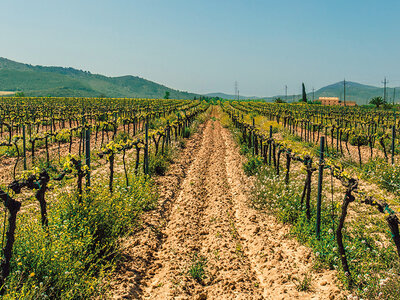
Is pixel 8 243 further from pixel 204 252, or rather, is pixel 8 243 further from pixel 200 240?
pixel 200 240

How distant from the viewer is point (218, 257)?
211 inches

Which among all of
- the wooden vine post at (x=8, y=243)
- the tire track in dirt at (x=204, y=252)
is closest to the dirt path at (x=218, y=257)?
the tire track in dirt at (x=204, y=252)

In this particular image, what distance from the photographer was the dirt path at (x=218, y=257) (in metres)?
4.43

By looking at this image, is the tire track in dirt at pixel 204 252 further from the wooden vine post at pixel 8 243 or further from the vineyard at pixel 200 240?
the wooden vine post at pixel 8 243

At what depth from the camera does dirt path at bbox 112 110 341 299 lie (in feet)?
14.5

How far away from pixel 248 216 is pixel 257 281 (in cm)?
238

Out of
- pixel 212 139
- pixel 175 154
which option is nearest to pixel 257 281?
pixel 175 154

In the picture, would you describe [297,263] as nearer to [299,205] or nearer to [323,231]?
[323,231]

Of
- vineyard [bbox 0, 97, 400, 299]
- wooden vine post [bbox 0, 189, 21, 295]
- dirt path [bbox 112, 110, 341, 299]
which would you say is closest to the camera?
wooden vine post [bbox 0, 189, 21, 295]

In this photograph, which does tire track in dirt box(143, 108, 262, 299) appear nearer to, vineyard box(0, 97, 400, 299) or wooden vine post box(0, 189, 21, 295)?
vineyard box(0, 97, 400, 299)

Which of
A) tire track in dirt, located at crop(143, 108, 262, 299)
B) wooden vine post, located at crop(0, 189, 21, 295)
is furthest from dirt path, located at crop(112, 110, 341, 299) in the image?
wooden vine post, located at crop(0, 189, 21, 295)

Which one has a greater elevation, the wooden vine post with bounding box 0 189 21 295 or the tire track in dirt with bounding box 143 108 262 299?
the wooden vine post with bounding box 0 189 21 295

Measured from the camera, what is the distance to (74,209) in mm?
5309

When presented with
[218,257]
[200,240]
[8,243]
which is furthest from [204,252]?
[8,243]
